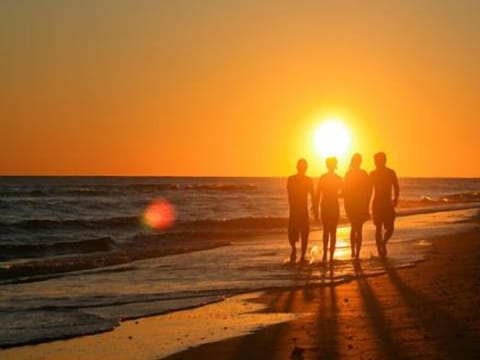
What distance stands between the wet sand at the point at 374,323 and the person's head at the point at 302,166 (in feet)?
9.67

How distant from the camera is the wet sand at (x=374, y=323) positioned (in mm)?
6312

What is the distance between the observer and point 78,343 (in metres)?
7.38

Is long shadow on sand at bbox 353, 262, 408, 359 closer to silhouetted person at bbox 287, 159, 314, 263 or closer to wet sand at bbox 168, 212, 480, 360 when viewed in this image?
wet sand at bbox 168, 212, 480, 360

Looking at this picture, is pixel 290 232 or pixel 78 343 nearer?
pixel 78 343

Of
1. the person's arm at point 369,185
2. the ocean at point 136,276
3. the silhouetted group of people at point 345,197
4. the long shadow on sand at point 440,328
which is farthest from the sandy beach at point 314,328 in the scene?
the person's arm at point 369,185

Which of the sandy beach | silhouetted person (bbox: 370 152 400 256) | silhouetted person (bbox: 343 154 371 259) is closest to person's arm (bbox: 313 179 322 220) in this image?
silhouetted person (bbox: 343 154 371 259)

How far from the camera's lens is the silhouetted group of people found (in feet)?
44.8

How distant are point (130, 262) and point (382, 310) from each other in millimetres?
9395

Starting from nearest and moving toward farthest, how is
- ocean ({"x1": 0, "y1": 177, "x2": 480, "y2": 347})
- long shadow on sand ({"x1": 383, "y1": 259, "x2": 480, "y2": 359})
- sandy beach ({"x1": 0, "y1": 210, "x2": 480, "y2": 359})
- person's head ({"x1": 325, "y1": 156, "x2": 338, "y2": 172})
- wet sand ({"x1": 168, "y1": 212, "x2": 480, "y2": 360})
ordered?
long shadow on sand ({"x1": 383, "y1": 259, "x2": 480, "y2": 359}) < wet sand ({"x1": 168, "y1": 212, "x2": 480, "y2": 360}) < sandy beach ({"x1": 0, "y1": 210, "x2": 480, "y2": 359}) < ocean ({"x1": 0, "y1": 177, "x2": 480, "y2": 347}) < person's head ({"x1": 325, "y1": 156, "x2": 338, "y2": 172})

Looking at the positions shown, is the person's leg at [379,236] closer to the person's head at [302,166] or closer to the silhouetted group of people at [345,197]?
the silhouetted group of people at [345,197]

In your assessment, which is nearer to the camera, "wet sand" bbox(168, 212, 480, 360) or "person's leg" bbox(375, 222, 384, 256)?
"wet sand" bbox(168, 212, 480, 360)

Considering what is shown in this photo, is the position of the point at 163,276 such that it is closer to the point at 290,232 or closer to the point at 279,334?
the point at 290,232

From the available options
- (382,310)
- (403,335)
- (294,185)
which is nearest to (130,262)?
(294,185)

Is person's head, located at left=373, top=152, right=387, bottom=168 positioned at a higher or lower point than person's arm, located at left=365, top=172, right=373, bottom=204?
higher
